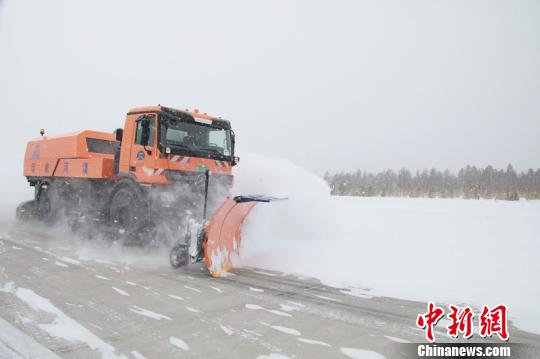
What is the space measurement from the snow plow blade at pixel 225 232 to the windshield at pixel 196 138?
5.06ft

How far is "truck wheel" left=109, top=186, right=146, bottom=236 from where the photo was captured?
23.2 ft

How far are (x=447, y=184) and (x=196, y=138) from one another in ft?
241

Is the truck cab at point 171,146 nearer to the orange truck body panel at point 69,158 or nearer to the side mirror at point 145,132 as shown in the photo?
the side mirror at point 145,132

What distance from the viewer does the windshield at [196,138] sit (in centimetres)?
700

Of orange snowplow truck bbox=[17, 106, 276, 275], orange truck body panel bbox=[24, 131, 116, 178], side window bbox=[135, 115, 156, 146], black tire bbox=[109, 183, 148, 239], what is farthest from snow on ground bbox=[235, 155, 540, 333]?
orange truck body panel bbox=[24, 131, 116, 178]

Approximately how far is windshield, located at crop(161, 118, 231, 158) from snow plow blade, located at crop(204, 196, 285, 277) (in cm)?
154

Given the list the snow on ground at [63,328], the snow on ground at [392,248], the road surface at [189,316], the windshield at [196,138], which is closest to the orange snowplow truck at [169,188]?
the windshield at [196,138]

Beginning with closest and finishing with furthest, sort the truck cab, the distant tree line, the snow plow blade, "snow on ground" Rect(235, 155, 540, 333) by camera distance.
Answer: "snow on ground" Rect(235, 155, 540, 333) < the snow plow blade < the truck cab < the distant tree line

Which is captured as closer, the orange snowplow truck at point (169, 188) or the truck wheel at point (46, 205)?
the orange snowplow truck at point (169, 188)

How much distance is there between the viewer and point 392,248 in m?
7.77

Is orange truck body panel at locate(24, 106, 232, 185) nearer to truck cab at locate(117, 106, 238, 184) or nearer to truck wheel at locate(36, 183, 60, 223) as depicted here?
truck cab at locate(117, 106, 238, 184)

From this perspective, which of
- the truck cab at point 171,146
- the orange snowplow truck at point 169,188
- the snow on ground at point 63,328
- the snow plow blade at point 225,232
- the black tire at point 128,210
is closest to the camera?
the snow on ground at point 63,328

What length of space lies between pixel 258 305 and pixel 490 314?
2468 mm

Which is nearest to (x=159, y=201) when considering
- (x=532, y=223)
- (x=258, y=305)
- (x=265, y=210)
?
(x=265, y=210)
